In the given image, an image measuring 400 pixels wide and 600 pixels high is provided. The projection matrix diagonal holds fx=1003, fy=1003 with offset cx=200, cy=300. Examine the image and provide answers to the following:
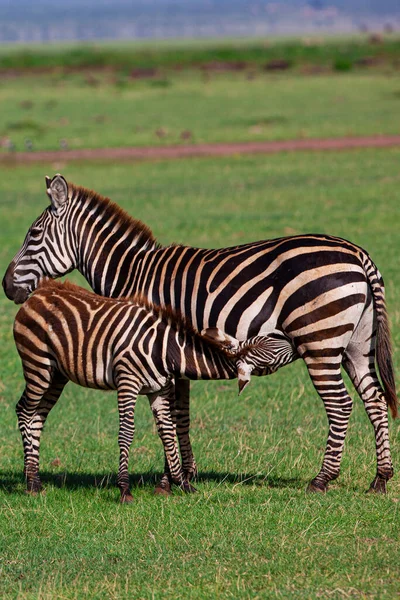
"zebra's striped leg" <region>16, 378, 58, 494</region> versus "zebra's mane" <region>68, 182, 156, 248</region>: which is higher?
"zebra's mane" <region>68, 182, 156, 248</region>

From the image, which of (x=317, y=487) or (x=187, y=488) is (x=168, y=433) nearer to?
(x=187, y=488)

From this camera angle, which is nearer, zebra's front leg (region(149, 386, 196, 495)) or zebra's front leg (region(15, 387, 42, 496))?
zebra's front leg (region(149, 386, 196, 495))

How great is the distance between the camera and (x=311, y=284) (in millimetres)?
6945

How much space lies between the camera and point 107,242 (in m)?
8.06

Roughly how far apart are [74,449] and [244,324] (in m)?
2.48

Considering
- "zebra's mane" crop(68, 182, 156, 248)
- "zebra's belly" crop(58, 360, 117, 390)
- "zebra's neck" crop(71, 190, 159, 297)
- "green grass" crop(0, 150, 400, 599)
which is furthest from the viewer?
"zebra's mane" crop(68, 182, 156, 248)

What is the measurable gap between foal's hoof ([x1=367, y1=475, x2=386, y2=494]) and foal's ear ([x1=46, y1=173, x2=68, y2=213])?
3300 mm

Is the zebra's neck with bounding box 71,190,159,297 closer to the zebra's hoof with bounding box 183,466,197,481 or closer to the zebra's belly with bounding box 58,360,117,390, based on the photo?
the zebra's belly with bounding box 58,360,117,390

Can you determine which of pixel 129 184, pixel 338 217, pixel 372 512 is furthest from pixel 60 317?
pixel 129 184

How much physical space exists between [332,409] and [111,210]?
8.07ft

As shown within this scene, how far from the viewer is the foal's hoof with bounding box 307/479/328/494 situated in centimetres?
717

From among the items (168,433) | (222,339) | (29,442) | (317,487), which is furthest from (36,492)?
(317,487)

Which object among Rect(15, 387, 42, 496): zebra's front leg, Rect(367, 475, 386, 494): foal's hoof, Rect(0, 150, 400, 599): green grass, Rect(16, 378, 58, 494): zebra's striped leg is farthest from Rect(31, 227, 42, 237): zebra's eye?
Rect(367, 475, 386, 494): foal's hoof

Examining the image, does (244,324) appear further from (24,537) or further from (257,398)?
(257,398)
